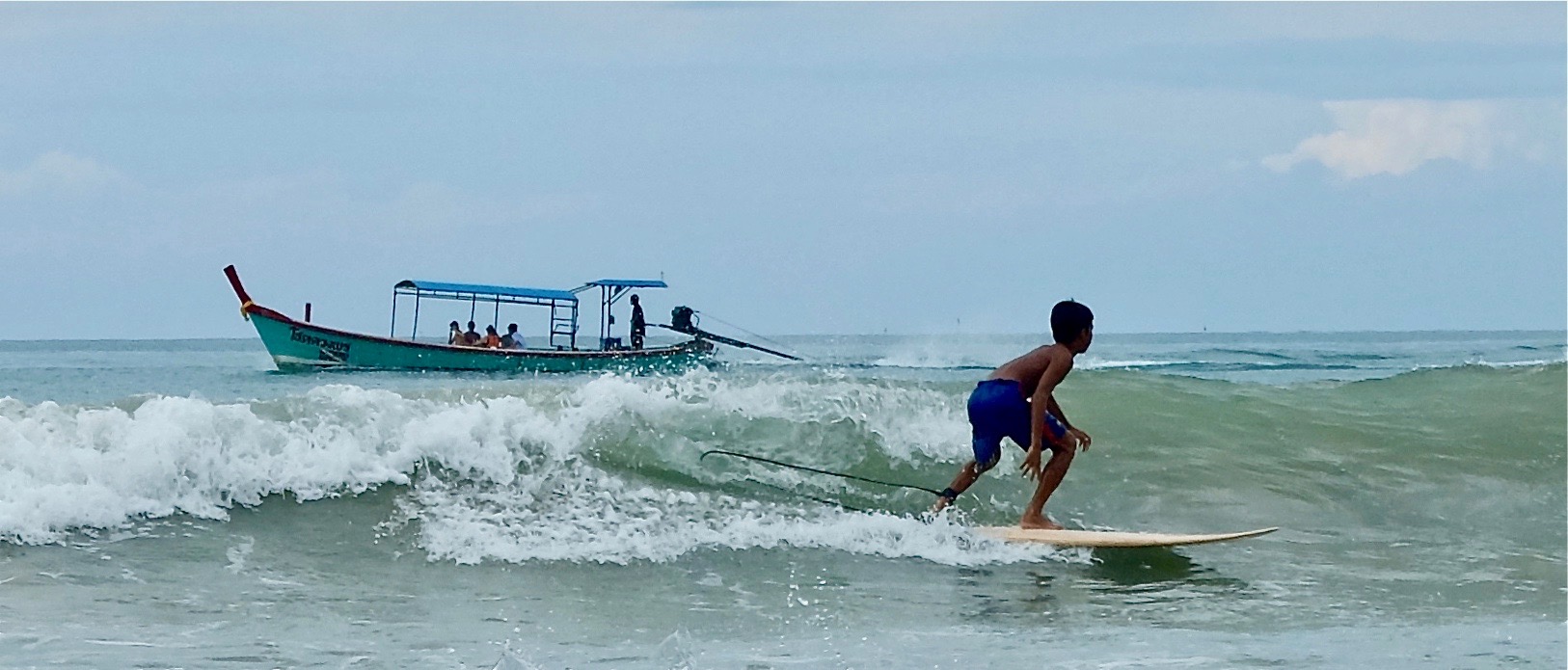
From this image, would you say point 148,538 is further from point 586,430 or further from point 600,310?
point 600,310

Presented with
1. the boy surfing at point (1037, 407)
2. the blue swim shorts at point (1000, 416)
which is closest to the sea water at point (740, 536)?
the boy surfing at point (1037, 407)

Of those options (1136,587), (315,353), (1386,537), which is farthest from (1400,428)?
(315,353)

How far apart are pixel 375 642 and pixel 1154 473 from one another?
732 cm

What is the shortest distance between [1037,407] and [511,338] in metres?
24.0

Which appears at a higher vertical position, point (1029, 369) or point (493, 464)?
point (1029, 369)

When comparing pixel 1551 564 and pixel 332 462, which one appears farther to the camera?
pixel 332 462

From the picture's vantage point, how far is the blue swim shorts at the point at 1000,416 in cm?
919

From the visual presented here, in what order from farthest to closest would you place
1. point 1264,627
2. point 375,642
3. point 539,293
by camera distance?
point 539,293, point 1264,627, point 375,642

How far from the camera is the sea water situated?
723 cm

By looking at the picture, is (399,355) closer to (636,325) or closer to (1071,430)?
(636,325)

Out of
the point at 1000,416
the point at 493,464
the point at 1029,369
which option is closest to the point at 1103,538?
the point at 1000,416

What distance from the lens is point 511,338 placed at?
104 ft

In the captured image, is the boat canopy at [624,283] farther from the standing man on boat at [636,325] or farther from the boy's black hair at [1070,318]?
the boy's black hair at [1070,318]

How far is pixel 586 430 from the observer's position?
12.2 meters
